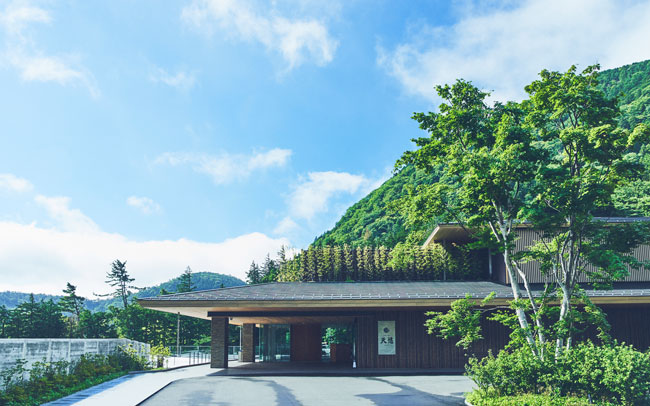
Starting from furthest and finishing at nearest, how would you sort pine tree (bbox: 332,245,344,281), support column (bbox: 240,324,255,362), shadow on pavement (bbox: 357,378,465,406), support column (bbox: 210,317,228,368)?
support column (bbox: 240,324,255,362)
pine tree (bbox: 332,245,344,281)
support column (bbox: 210,317,228,368)
shadow on pavement (bbox: 357,378,465,406)

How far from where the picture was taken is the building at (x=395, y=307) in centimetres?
1941

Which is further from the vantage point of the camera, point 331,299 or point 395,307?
point 395,307

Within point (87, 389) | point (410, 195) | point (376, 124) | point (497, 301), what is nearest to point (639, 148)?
point (376, 124)

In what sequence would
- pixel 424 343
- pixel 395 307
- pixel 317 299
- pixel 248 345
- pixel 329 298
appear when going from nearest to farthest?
pixel 317 299
pixel 329 298
pixel 395 307
pixel 424 343
pixel 248 345

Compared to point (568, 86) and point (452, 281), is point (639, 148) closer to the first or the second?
point (452, 281)

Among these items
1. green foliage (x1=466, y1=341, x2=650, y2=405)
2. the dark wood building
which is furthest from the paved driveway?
the dark wood building

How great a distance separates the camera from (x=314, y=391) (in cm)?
1494

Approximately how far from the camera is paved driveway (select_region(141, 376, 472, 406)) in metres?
12.9

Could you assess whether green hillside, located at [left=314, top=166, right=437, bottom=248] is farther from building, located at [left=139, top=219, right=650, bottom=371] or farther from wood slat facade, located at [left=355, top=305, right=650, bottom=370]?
wood slat facade, located at [left=355, top=305, right=650, bottom=370]

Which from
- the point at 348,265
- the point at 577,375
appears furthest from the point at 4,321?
the point at 577,375

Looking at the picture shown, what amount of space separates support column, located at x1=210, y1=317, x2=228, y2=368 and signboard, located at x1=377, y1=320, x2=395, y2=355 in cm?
699

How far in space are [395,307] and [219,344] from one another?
857cm

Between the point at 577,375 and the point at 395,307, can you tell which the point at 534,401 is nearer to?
the point at 577,375

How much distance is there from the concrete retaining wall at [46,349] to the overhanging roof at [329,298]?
241 cm
